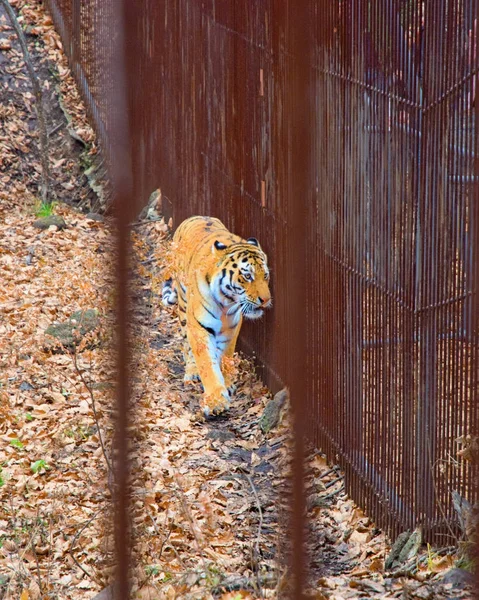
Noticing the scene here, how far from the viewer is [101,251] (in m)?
11.4

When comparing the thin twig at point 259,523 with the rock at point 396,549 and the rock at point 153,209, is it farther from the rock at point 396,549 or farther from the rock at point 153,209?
the rock at point 153,209

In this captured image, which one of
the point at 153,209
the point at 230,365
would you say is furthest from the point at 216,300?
the point at 153,209

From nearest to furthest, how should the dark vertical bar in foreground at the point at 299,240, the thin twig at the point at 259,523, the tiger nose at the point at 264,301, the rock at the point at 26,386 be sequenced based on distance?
the dark vertical bar in foreground at the point at 299,240, the thin twig at the point at 259,523, the tiger nose at the point at 264,301, the rock at the point at 26,386

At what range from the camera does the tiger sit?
24.4 ft

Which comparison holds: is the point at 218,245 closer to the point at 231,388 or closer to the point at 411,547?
the point at 231,388

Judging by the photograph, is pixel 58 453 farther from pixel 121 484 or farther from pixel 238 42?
pixel 121 484

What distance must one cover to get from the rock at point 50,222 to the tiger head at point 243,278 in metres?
5.60

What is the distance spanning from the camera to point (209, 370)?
7.61 metres

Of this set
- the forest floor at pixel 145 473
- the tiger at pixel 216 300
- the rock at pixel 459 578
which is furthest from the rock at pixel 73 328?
the rock at pixel 459 578

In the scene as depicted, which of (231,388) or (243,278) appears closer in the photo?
(243,278)

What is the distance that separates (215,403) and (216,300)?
0.86 metres

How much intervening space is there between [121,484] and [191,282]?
6325 millimetres

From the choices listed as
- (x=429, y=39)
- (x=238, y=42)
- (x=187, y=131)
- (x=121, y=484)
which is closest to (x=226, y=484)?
(x=429, y=39)

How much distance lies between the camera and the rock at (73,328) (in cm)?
894
